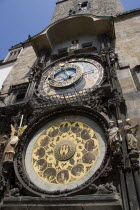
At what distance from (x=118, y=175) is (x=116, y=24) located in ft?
29.9

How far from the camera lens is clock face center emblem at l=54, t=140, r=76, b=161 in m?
5.35

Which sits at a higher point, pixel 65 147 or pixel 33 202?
pixel 65 147

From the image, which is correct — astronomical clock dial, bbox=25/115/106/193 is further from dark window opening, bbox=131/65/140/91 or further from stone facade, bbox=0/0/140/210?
dark window opening, bbox=131/65/140/91

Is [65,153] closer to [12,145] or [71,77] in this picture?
[12,145]

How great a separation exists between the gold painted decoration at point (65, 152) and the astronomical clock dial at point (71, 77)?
6.49 ft

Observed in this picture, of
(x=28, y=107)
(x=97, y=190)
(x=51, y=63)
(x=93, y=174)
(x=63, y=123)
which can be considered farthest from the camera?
(x=51, y=63)

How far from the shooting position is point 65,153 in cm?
542

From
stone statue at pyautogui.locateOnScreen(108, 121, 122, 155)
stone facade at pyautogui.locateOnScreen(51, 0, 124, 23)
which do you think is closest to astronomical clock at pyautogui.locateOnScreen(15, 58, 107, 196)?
stone statue at pyautogui.locateOnScreen(108, 121, 122, 155)

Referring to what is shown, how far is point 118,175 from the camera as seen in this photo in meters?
4.52

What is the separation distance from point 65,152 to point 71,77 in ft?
11.8

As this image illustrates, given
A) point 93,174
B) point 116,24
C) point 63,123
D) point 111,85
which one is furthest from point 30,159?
point 116,24

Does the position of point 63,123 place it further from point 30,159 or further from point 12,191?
point 12,191

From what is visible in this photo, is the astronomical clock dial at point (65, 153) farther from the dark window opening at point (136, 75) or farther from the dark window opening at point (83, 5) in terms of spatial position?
the dark window opening at point (83, 5)

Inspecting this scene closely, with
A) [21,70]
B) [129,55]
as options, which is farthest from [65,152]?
[21,70]
